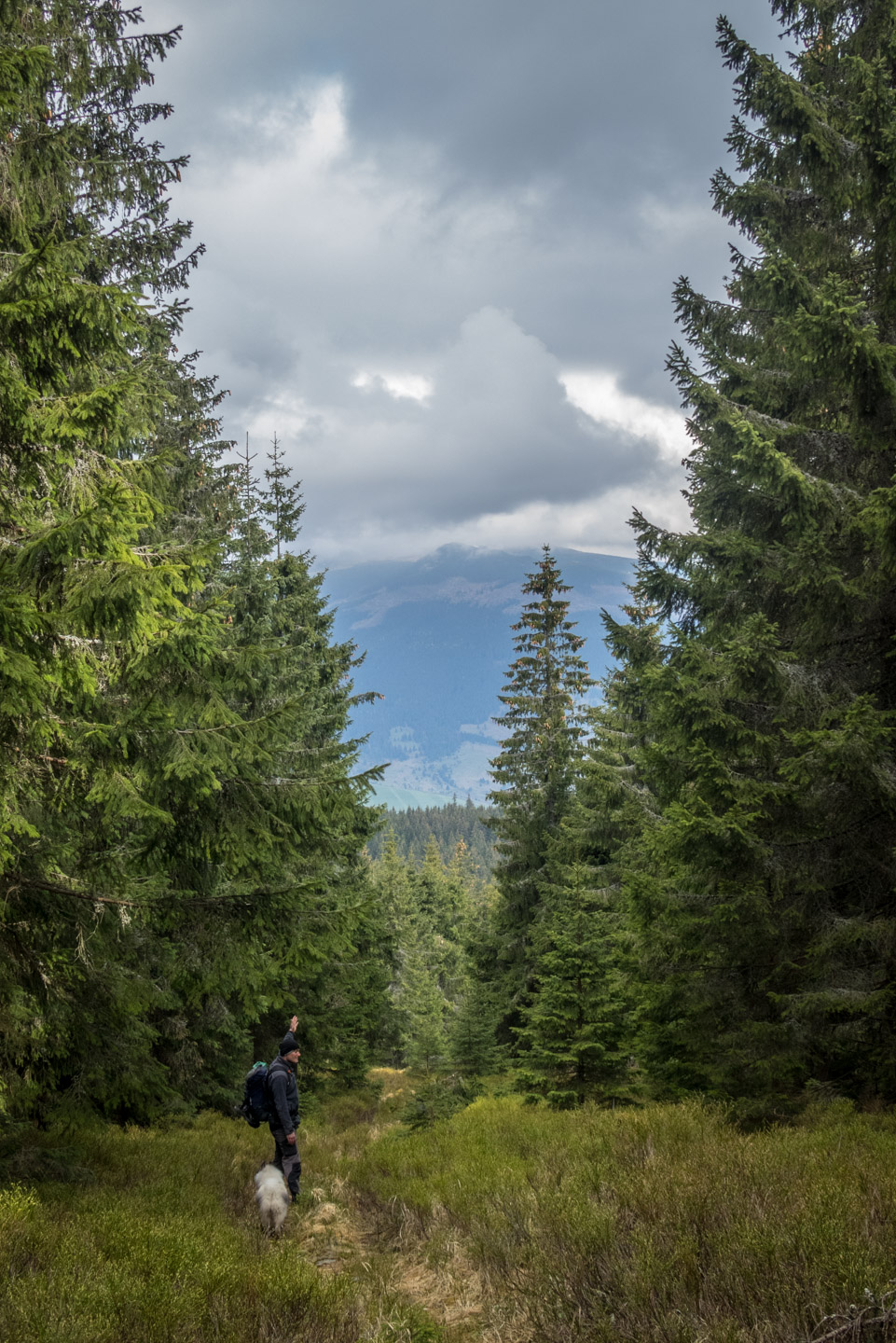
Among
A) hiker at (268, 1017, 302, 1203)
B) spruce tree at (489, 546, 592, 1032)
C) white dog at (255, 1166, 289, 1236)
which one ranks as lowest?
white dog at (255, 1166, 289, 1236)

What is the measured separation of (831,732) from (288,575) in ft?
51.1

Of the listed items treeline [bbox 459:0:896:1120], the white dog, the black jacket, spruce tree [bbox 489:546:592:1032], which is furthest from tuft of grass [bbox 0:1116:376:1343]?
spruce tree [bbox 489:546:592:1032]

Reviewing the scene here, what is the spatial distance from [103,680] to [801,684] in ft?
26.9

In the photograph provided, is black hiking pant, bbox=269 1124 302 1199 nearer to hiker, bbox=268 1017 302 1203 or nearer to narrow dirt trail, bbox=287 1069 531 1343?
hiker, bbox=268 1017 302 1203

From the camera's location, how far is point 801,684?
859cm

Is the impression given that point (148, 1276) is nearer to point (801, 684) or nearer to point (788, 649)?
point (801, 684)

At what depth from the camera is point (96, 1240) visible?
15.8 feet

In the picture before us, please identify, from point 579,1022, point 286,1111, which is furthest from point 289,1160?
point 579,1022

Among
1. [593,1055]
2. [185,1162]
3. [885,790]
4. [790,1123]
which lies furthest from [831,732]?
[185,1162]

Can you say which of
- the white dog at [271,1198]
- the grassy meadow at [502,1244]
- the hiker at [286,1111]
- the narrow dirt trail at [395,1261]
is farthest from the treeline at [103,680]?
the narrow dirt trail at [395,1261]

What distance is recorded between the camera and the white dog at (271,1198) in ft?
22.8

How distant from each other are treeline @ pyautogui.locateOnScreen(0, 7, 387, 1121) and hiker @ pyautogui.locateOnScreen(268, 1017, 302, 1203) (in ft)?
4.24

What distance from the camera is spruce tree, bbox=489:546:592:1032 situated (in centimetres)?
2298

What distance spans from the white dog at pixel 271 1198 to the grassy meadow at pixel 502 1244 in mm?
168
